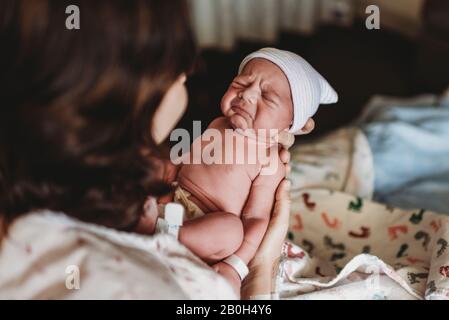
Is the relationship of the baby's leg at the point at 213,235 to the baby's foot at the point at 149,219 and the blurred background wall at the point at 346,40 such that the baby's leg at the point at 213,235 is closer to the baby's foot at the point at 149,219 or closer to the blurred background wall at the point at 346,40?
the baby's foot at the point at 149,219

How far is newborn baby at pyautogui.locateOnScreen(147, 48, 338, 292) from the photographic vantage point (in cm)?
71

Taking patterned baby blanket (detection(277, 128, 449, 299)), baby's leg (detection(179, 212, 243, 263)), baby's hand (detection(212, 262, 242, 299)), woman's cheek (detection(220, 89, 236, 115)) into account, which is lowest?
patterned baby blanket (detection(277, 128, 449, 299))

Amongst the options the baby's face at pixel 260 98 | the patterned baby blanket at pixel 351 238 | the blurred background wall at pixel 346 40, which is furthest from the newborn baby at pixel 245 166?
the blurred background wall at pixel 346 40

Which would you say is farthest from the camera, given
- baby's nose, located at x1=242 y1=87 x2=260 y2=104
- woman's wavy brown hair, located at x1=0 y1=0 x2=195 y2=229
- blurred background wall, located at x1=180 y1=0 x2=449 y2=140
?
blurred background wall, located at x1=180 y1=0 x2=449 y2=140

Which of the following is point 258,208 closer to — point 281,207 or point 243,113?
point 281,207

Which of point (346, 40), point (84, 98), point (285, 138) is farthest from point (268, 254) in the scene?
point (346, 40)

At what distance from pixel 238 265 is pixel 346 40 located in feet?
5.02

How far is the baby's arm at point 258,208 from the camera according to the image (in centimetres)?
76

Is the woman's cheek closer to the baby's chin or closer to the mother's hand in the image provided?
the baby's chin

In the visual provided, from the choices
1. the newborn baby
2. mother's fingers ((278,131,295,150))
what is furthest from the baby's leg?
mother's fingers ((278,131,295,150))

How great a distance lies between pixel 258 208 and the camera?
77 cm

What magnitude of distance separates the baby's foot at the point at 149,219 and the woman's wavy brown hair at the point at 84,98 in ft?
0.16

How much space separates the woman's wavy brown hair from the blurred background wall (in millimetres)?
1090
